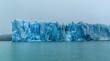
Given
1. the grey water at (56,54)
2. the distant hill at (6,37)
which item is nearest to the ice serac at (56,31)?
the distant hill at (6,37)

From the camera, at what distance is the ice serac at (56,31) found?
2631mm

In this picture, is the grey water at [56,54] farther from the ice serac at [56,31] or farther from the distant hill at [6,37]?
the distant hill at [6,37]

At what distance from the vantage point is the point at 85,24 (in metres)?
2.82

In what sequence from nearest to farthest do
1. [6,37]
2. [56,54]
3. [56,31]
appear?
[56,54], [56,31], [6,37]

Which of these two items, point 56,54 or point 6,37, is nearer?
point 56,54

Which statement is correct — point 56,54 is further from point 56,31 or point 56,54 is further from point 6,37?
Result: point 6,37

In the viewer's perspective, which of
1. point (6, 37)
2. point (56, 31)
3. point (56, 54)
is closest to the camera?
point (56, 54)

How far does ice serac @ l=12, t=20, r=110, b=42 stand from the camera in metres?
2.63

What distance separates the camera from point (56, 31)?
8.84ft

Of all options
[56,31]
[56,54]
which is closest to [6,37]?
[56,31]

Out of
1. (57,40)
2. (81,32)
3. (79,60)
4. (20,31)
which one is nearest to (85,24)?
(81,32)

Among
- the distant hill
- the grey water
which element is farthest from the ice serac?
the grey water

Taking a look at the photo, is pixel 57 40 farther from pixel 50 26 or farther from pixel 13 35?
pixel 13 35

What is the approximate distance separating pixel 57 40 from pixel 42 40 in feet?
0.48
